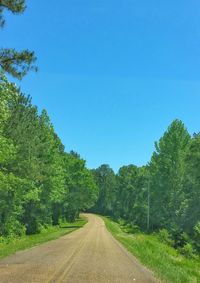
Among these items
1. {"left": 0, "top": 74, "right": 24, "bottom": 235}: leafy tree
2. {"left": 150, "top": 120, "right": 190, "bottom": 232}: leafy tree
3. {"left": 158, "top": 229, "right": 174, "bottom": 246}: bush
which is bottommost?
{"left": 158, "top": 229, "right": 174, "bottom": 246}: bush

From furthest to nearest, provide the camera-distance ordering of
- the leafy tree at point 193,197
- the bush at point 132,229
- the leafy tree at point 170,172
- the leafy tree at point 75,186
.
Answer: the leafy tree at point 75,186, the bush at point 132,229, the leafy tree at point 170,172, the leafy tree at point 193,197

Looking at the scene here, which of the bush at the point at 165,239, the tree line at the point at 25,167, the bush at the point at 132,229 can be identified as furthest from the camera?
the bush at the point at 132,229

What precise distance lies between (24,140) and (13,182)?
36.2 ft

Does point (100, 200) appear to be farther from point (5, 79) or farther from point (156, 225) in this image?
point (5, 79)

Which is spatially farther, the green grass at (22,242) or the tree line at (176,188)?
the tree line at (176,188)

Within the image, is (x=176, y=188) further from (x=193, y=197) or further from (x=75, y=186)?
(x=75, y=186)

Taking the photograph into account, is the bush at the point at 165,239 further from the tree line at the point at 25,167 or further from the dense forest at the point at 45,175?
the tree line at the point at 25,167

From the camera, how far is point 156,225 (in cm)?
7756


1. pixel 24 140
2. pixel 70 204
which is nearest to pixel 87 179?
pixel 70 204

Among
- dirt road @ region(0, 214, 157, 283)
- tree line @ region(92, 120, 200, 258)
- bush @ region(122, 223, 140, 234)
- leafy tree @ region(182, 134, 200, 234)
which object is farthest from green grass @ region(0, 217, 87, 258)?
bush @ region(122, 223, 140, 234)

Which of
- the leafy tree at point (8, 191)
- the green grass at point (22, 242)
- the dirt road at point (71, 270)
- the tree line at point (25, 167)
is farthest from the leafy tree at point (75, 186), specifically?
the dirt road at point (71, 270)

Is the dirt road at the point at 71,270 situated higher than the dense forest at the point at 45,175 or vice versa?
the dense forest at the point at 45,175

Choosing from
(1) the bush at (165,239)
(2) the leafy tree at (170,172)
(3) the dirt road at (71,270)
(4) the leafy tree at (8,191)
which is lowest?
(3) the dirt road at (71,270)

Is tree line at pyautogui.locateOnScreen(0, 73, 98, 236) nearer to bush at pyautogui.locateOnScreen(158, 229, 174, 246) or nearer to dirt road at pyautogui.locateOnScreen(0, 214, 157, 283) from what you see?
dirt road at pyautogui.locateOnScreen(0, 214, 157, 283)
